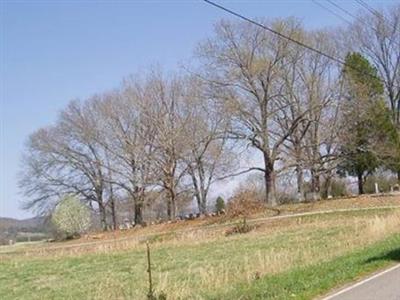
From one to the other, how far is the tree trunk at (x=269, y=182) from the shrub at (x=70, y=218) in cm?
2381

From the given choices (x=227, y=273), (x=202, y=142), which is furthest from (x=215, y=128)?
(x=227, y=273)

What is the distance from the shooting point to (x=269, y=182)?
5709 centimetres

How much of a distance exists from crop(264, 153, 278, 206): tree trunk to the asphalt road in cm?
4140

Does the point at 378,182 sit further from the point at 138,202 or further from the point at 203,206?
the point at 138,202

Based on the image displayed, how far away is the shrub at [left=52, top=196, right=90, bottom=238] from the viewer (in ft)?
232

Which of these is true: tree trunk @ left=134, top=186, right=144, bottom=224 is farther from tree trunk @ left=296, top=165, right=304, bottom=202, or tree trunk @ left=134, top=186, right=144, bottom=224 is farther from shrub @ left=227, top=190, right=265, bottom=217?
shrub @ left=227, top=190, right=265, bottom=217

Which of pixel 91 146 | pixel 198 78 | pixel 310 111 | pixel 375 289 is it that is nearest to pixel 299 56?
pixel 310 111

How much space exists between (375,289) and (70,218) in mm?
61418

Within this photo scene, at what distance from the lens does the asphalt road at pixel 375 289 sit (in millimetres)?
11500

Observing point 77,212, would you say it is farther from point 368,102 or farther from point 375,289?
point 375,289

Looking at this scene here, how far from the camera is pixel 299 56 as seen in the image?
5816 centimetres

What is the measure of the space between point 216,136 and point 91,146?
2032cm

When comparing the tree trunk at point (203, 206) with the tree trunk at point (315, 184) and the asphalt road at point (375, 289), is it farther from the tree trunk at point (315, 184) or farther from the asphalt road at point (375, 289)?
the asphalt road at point (375, 289)

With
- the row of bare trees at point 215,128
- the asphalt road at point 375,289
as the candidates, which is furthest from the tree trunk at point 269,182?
the asphalt road at point 375,289
